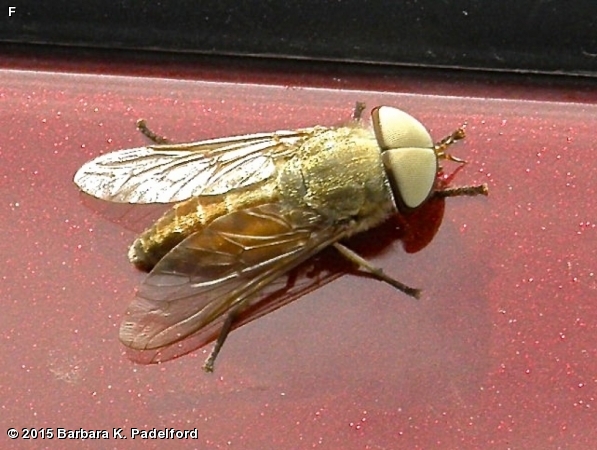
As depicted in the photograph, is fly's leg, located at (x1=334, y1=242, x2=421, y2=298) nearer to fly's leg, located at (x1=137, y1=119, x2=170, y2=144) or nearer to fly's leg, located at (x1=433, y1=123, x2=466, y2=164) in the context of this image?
fly's leg, located at (x1=433, y1=123, x2=466, y2=164)

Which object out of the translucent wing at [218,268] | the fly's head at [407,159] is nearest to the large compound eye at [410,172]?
the fly's head at [407,159]

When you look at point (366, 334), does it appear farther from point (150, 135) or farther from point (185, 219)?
point (150, 135)

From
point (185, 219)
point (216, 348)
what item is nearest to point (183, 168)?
point (185, 219)

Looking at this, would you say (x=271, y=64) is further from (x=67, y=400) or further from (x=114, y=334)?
(x=67, y=400)

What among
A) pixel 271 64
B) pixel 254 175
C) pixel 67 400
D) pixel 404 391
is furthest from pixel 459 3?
pixel 67 400

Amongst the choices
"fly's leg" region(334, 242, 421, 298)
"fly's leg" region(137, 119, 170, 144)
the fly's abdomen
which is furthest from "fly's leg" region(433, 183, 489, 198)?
"fly's leg" region(137, 119, 170, 144)

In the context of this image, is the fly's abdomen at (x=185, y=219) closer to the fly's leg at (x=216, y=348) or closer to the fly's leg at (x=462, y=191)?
the fly's leg at (x=216, y=348)
